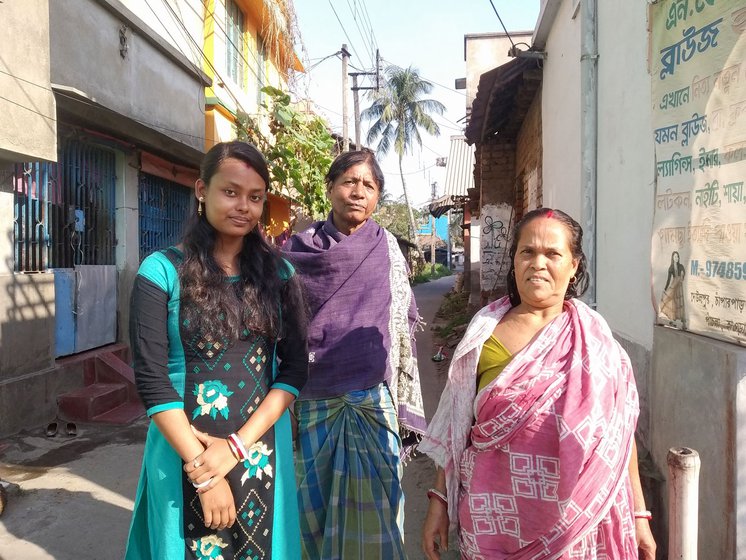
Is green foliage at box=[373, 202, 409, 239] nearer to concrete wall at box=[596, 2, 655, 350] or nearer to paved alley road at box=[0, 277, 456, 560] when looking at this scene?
paved alley road at box=[0, 277, 456, 560]

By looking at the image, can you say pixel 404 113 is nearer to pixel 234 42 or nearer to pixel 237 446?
pixel 234 42

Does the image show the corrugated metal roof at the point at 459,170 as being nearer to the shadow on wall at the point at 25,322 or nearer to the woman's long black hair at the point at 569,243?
the shadow on wall at the point at 25,322

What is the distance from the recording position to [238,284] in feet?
5.90

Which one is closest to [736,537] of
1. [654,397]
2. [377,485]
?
[654,397]

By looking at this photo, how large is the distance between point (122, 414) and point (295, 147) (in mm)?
4462

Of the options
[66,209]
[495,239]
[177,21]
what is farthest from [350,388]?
[177,21]

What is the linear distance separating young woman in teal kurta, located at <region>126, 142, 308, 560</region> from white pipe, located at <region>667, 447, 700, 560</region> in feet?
3.66

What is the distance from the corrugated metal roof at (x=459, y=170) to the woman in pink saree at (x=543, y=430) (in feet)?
39.6

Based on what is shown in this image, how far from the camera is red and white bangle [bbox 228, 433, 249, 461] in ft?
5.42

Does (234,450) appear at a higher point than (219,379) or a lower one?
lower

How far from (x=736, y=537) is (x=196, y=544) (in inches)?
69.2

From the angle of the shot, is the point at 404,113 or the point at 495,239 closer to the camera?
the point at 495,239

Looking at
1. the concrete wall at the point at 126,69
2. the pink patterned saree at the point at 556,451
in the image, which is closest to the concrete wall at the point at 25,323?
the concrete wall at the point at 126,69

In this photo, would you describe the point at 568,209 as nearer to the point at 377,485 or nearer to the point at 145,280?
the point at 377,485
